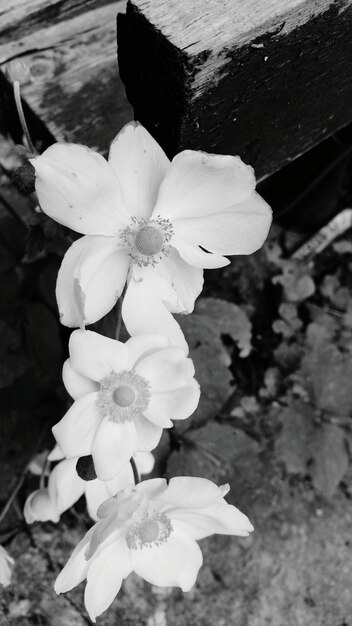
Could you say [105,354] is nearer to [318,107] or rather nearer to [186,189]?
[186,189]

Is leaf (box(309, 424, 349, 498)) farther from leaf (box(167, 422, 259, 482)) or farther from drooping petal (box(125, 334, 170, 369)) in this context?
drooping petal (box(125, 334, 170, 369))

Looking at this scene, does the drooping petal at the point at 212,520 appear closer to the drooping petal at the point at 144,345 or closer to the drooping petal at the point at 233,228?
the drooping petal at the point at 144,345

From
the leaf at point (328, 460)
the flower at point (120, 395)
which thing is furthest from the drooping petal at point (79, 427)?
the leaf at point (328, 460)

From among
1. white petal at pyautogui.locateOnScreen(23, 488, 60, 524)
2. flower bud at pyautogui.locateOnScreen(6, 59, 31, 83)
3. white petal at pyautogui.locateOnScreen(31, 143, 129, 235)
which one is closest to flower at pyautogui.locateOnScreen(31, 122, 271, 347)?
white petal at pyautogui.locateOnScreen(31, 143, 129, 235)

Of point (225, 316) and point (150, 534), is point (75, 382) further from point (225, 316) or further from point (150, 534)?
point (225, 316)

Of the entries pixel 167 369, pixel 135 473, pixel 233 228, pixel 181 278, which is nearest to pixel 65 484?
pixel 135 473

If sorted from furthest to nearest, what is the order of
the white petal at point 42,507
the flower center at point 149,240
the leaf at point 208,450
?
the leaf at point 208,450 → the white petal at point 42,507 → the flower center at point 149,240
